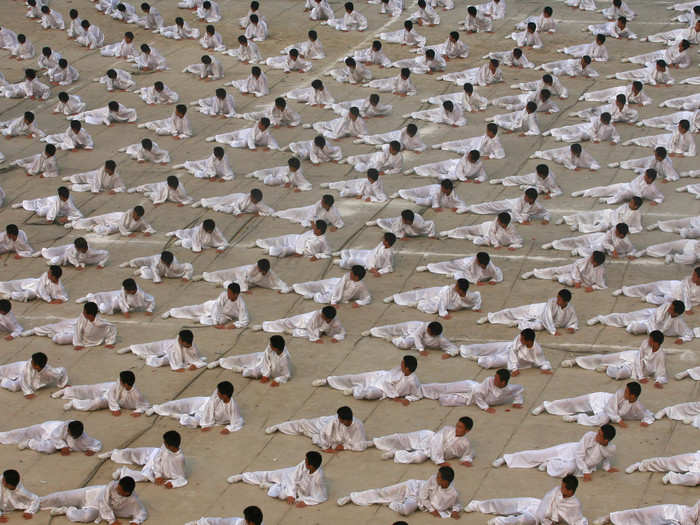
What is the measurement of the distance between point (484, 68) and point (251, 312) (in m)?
10.3

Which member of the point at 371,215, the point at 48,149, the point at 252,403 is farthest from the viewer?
the point at 48,149

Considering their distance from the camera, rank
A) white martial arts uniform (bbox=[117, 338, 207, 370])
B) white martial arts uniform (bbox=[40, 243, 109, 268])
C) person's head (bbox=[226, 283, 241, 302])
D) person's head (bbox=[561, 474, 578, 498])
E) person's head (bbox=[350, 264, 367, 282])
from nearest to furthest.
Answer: person's head (bbox=[561, 474, 578, 498]) → white martial arts uniform (bbox=[117, 338, 207, 370]) → person's head (bbox=[226, 283, 241, 302]) → person's head (bbox=[350, 264, 367, 282]) → white martial arts uniform (bbox=[40, 243, 109, 268])

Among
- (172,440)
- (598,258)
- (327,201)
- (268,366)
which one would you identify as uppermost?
(327,201)

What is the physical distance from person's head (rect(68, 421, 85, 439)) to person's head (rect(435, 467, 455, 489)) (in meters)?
4.68

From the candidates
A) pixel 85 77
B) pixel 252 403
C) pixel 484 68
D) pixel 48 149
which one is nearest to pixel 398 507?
pixel 252 403

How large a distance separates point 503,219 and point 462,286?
7.36 feet

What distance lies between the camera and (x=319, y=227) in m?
20.0

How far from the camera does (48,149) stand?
23109mm

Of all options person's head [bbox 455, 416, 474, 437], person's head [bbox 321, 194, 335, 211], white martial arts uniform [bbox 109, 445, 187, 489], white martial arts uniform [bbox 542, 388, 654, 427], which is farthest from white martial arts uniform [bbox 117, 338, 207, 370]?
white martial arts uniform [bbox 542, 388, 654, 427]

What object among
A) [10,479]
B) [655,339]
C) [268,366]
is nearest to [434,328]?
[268,366]

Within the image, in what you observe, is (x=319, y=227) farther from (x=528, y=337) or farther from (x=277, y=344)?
(x=528, y=337)

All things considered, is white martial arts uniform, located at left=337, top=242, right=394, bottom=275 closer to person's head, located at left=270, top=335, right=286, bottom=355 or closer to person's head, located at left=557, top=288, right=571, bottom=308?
person's head, located at left=557, top=288, right=571, bottom=308

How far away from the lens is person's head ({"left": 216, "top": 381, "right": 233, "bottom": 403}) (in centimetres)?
1573

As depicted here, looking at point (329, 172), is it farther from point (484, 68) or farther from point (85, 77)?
point (85, 77)
